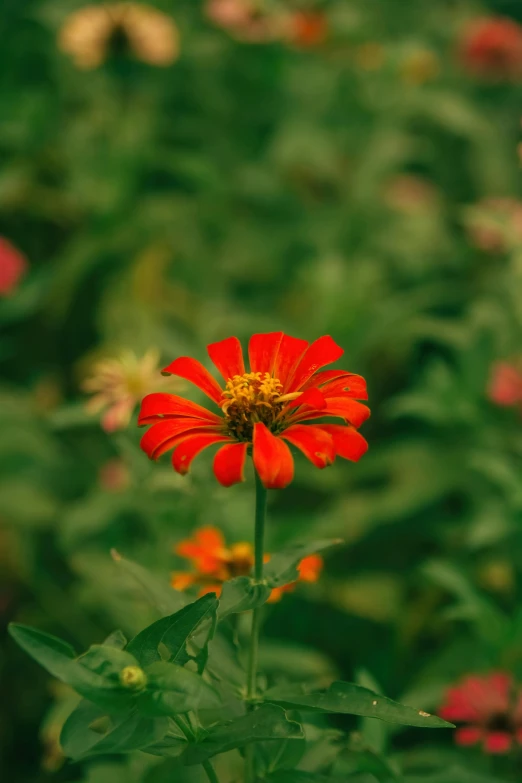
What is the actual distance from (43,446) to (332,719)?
0.75 metres

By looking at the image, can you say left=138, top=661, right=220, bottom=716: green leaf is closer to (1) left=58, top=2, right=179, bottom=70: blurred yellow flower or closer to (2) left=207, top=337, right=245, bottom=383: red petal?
(2) left=207, top=337, right=245, bottom=383: red petal

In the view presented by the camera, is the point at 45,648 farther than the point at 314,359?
No

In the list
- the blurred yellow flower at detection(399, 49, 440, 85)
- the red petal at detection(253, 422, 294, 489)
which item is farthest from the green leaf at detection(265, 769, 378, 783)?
the blurred yellow flower at detection(399, 49, 440, 85)

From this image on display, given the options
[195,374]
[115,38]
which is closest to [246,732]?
[195,374]

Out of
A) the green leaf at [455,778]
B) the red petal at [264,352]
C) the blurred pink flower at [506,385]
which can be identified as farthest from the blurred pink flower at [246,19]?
the green leaf at [455,778]

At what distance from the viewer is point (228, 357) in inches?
30.1

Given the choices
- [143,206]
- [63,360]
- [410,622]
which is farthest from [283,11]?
[410,622]

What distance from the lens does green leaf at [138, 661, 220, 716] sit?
0.56 metres

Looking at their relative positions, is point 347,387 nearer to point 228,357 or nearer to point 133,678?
point 228,357

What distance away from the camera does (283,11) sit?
2.27 meters

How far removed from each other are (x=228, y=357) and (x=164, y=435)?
135 mm

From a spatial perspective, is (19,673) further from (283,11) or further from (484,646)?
(283,11)

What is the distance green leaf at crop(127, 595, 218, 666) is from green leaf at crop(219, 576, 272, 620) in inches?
1.2

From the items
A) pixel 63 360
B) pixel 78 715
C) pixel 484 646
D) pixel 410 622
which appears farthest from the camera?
pixel 63 360
